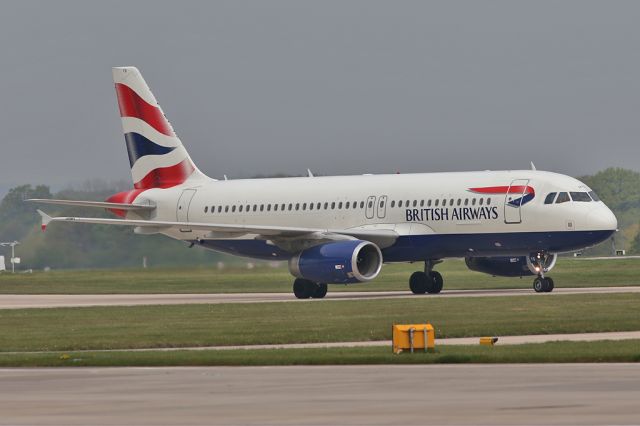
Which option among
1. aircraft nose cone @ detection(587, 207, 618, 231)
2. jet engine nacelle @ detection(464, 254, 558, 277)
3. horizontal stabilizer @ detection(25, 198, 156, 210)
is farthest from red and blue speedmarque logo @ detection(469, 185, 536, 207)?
horizontal stabilizer @ detection(25, 198, 156, 210)

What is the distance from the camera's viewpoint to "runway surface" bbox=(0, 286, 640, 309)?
172 ft

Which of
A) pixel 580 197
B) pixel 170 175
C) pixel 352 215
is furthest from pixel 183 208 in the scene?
pixel 580 197

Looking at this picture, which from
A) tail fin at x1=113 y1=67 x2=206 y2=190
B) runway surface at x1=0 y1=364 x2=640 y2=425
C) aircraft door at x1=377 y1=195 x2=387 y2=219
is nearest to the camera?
runway surface at x1=0 y1=364 x2=640 y2=425

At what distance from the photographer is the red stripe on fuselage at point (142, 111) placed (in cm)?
6412

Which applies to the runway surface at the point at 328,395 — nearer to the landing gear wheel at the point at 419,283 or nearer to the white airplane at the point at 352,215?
the white airplane at the point at 352,215

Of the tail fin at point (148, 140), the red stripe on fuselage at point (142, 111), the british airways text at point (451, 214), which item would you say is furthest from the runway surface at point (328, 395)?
the red stripe on fuselage at point (142, 111)

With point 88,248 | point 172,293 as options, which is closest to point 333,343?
point 172,293

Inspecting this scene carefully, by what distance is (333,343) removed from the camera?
32.4 m

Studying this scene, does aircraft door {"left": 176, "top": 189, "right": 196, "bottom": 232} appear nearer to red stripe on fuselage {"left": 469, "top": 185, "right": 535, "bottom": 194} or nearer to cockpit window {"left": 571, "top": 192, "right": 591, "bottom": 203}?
red stripe on fuselage {"left": 469, "top": 185, "right": 535, "bottom": 194}

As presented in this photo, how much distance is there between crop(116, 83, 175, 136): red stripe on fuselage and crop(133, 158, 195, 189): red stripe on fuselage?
5.06 feet

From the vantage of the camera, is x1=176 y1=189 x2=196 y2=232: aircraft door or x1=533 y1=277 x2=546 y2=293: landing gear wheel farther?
x1=176 y1=189 x2=196 y2=232: aircraft door

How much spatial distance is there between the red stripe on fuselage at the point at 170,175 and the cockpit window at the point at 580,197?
17517 mm

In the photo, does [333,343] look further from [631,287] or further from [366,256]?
[631,287]

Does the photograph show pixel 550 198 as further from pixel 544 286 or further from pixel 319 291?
pixel 319 291
